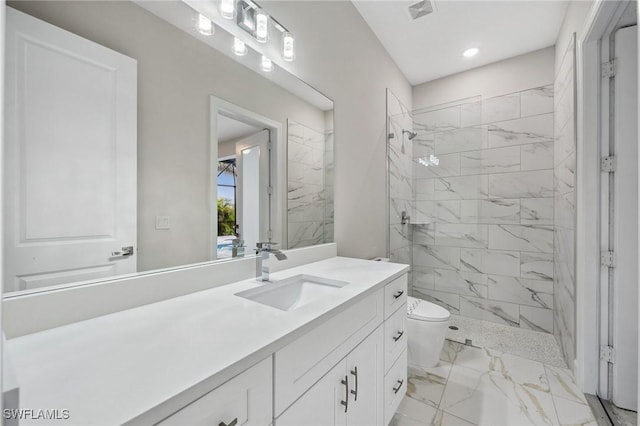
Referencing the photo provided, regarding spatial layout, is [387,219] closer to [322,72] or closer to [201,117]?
[322,72]

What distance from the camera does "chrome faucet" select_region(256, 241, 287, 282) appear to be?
1311 mm

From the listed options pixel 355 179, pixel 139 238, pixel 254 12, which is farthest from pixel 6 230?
pixel 355 179

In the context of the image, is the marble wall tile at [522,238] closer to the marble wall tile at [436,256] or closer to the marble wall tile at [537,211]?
the marble wall tile at [537,211]

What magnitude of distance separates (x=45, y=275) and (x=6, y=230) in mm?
150

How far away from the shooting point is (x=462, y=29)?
2385 mm

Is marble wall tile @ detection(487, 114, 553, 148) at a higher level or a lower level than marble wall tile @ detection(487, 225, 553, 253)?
higher

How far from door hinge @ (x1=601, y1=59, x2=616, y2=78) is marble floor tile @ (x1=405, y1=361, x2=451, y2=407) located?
2013 mm

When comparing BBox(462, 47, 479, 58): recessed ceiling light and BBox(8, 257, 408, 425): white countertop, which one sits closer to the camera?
BBox(8, 257, 408, 425): white countertop

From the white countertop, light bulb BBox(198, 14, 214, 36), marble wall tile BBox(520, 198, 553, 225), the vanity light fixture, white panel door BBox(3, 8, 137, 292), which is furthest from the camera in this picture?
marble wall tile BBox(520, 198, 553, 225)

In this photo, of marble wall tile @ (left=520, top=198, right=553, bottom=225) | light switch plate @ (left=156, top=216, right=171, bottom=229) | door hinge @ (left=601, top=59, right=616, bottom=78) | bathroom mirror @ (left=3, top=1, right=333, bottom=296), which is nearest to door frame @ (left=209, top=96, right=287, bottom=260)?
bathroom mirror @ (left=3, top=1, right=333, bottom=296)

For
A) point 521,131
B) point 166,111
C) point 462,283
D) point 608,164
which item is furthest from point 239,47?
point 462,283

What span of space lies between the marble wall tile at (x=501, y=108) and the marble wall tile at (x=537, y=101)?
52mm

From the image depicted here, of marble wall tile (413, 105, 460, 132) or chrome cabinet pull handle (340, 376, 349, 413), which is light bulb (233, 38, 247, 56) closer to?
chrome cabinet pull handle (340, 376, 349, 413)

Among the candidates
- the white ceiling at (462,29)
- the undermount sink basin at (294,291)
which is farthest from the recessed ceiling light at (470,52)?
the undermount sink basin at (294,291)
